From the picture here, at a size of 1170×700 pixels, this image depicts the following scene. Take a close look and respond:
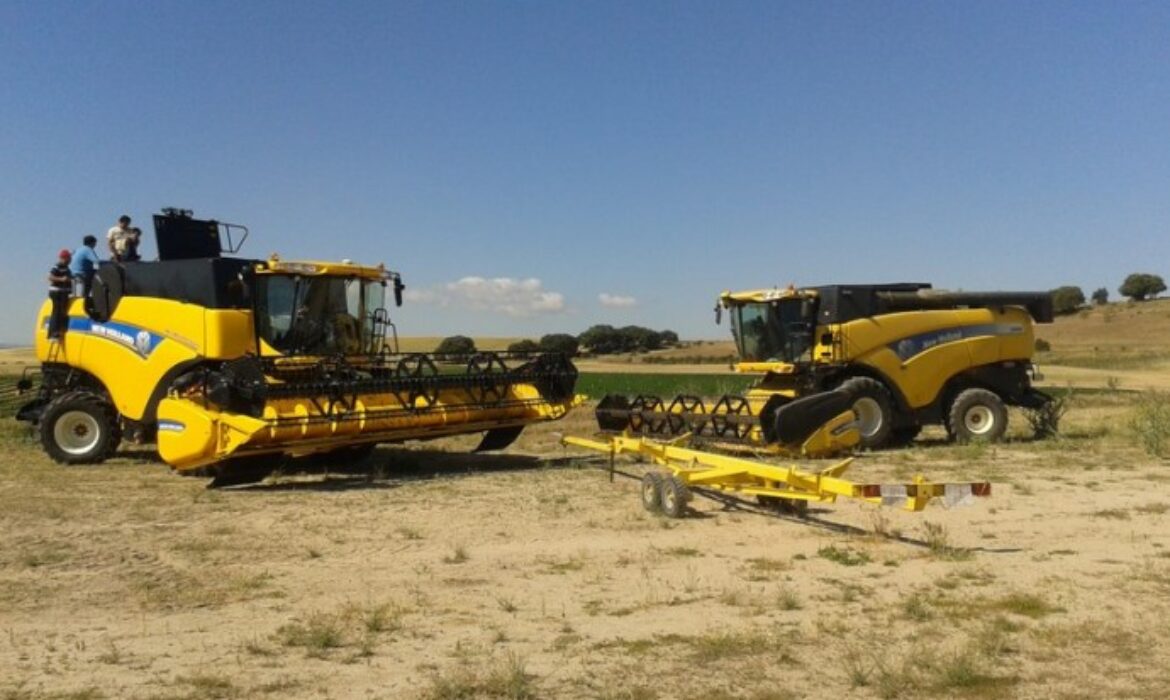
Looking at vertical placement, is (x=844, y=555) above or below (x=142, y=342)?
below

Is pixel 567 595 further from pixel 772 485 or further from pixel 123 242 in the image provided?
pixel 123 242

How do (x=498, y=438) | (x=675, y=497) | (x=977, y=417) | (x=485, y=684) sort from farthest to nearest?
(x=977, y=417)
(x=498, y=438)
(x=675, y=497)
(x=485, y=684)

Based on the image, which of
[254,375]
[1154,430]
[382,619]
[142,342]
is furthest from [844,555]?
[1154,430]

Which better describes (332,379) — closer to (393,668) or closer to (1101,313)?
(393,668)

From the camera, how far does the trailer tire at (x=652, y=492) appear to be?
9.74m

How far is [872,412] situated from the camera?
16281mm

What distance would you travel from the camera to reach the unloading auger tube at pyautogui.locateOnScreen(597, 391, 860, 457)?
39.5ft

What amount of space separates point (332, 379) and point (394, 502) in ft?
8.13

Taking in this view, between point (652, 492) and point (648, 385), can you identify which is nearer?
point (652, 492)

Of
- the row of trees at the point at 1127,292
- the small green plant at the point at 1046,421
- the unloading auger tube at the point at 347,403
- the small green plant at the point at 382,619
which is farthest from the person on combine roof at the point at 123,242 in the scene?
the row of trees at the point at 1127,292

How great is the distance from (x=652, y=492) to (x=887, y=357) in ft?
27.0

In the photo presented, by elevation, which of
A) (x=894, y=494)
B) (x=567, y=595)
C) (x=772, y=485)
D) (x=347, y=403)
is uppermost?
(x=347, y=403)

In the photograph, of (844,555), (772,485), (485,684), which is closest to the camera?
(485,684)

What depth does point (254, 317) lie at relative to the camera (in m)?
13.3
